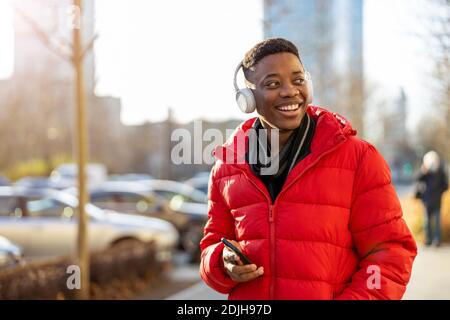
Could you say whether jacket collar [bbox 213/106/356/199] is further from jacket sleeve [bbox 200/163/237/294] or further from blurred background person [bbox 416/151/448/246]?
blurred background person [bbox 416/151/448/246]

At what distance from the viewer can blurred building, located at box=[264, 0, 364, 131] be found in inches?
368

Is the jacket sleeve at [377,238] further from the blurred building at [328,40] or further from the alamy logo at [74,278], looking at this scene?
the alamy logo at [74,278]

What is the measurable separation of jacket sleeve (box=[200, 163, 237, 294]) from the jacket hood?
0.09 meters

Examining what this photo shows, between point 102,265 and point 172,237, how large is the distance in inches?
123

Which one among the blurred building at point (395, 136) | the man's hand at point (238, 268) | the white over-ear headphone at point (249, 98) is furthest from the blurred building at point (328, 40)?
the man's hand at point (238, 268)

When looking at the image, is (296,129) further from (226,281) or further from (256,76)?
(226,281)

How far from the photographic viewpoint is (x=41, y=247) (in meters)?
11.5

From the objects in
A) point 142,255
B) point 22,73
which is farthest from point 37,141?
point 142,255

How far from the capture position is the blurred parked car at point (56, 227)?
37.8ft

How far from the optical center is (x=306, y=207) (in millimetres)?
2236

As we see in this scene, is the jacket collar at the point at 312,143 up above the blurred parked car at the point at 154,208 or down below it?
above

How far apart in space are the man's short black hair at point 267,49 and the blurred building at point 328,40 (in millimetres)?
2125

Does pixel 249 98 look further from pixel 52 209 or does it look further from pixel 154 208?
pixel 154 208

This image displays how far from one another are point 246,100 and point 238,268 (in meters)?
0.54
